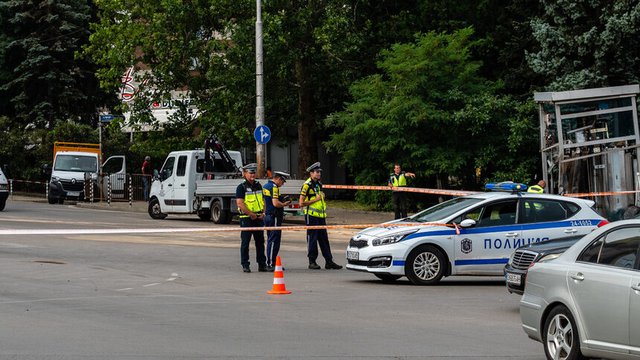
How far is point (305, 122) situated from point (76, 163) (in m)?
9.68

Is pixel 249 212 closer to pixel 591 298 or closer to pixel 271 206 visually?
pixel 271 206

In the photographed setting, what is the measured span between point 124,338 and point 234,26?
2838 cm

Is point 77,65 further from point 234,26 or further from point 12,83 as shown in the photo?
point 234,26

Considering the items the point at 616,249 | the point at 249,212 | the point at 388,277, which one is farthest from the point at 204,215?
the point at 616,249

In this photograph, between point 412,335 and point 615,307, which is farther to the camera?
point 412,335

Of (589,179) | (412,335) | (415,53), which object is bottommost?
(412,335)

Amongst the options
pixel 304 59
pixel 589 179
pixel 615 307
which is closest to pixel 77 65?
pixel 304 59

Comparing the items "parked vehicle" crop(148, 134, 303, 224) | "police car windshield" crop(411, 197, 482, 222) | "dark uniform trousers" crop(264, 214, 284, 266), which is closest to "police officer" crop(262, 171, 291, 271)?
"dark uniform trousers" crop(264, 214, 284, 266)

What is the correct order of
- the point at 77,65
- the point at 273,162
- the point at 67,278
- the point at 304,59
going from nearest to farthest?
the point at 67,278
the point at 304,59
the point at 273,162
the point at 77,65

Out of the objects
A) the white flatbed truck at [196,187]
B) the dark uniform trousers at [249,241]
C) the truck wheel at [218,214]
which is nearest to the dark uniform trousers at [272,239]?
the dark uniform trousers at [249,241]

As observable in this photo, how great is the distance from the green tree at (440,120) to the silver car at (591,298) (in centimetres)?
2441

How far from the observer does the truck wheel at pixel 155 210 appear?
115 feet

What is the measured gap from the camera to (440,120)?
3456cm

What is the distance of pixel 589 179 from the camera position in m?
25.8
